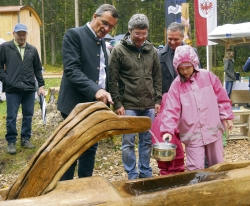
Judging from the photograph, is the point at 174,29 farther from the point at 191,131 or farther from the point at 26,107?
the point at 26,107

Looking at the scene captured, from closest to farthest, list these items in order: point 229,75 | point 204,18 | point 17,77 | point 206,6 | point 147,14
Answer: point 17,77, point 206,6, point 204,18, point 229,75, point 147,14

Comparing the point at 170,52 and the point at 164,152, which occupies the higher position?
the point at 170,52

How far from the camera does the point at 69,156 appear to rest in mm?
2102

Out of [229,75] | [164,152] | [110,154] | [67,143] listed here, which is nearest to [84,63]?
[164,152]

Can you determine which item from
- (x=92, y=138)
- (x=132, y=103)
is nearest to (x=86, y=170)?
(x=132, y=103)

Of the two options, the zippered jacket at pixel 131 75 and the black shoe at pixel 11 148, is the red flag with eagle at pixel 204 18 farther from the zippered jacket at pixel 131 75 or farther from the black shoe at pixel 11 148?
the black shoe at pixel 11 148

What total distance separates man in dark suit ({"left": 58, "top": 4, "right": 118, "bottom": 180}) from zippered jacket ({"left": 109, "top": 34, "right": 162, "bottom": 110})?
0.38 meters

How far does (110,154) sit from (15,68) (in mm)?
1882

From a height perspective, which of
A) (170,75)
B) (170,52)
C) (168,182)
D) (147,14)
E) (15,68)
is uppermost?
(147,14)

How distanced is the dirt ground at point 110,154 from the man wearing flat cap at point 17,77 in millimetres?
706

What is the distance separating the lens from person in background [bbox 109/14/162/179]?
3619mm

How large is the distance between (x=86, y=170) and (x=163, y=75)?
1520 mm

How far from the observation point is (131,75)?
3.71m

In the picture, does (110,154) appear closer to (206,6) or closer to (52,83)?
(206,6)
